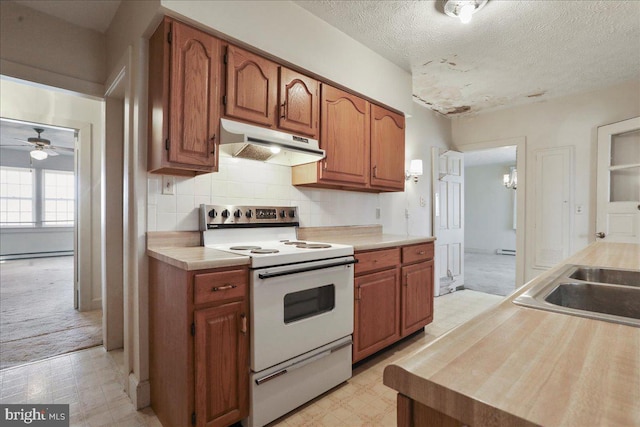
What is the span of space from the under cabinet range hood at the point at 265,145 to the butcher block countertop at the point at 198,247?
615mm

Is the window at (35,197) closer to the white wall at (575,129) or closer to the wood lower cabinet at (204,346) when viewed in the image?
the wood lower cabinet at (204,346)

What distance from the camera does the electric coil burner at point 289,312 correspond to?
162 cm

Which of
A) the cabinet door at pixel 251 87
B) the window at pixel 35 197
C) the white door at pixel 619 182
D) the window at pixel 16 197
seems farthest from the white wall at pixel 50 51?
the window at pixel 16 197

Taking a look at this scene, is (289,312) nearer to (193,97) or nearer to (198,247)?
(198,247)

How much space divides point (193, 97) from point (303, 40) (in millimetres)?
995

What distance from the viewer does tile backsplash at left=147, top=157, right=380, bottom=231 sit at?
194 centimetres

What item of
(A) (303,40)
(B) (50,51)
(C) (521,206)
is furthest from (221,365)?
(C) (521,206)

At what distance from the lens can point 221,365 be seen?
1.53m

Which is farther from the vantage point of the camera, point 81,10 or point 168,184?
point 81,10

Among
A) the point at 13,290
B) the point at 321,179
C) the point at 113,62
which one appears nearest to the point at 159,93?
the point at 113,62

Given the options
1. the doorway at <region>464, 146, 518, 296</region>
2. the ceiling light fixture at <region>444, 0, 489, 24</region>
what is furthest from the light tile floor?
the doorway at <region>464, 146, 518, 296</region>

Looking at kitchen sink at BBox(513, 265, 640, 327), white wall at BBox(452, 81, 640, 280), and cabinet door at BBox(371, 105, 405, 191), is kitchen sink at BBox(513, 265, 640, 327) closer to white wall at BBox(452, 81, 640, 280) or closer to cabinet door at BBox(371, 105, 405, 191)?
cabinet door at BBox(371, 105, 405, 191)

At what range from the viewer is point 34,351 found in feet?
8.34

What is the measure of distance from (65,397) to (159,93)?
1.95m
